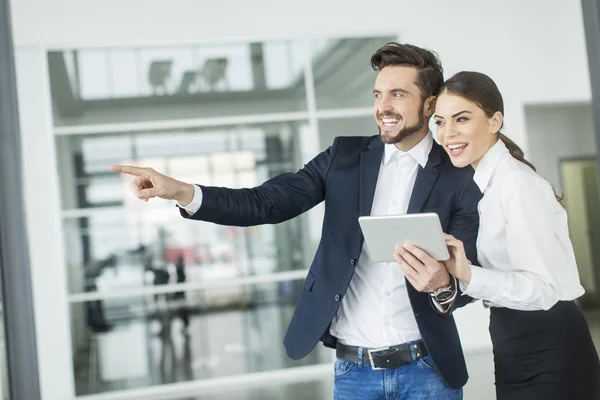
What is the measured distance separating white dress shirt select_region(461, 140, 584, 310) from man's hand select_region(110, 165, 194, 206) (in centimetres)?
80

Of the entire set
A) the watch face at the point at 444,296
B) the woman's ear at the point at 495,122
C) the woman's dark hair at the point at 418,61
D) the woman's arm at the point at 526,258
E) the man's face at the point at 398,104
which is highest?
the woman's dark hair at the point at 418,61

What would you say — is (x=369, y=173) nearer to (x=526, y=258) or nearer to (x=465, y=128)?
(x=465, y=128)

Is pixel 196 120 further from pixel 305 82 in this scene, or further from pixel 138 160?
pixel 305 82

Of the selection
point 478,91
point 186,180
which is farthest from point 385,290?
point 186,180

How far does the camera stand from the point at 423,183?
2.16m

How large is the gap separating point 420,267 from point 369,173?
0.45m

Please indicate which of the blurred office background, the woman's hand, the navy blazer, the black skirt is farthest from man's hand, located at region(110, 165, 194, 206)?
the blurred office background

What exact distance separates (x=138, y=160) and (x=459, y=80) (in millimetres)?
5001

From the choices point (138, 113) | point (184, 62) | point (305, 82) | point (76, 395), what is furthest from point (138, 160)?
point (76, 395)

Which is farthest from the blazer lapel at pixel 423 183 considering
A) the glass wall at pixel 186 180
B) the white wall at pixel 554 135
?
the white wall at pixel 554 135

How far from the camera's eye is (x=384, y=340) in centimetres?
214

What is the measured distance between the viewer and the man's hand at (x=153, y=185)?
6.18ft

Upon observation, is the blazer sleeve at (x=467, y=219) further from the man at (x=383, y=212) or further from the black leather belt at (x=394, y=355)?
the black leather belt at (x=394, y=355)

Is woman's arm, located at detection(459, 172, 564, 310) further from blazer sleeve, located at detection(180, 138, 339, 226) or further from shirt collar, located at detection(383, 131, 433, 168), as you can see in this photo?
blazer sleeve, located at detection(180, 138, 339, 226)
